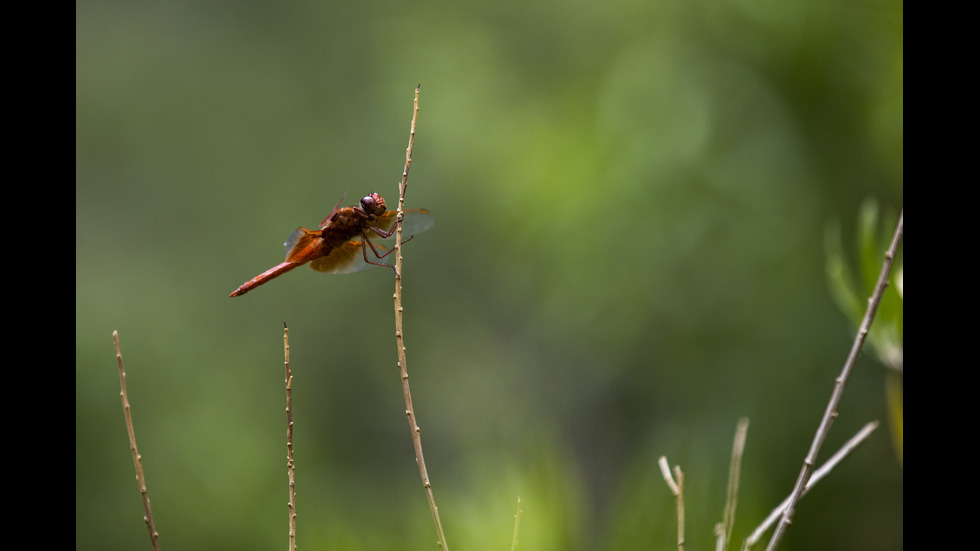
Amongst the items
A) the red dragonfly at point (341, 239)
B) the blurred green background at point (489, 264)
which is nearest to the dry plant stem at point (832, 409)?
the blurred green background at point (489, 264)

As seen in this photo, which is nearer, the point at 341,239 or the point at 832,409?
the point at 832,409

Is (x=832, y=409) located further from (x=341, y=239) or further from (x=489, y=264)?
(x=489, y=264)

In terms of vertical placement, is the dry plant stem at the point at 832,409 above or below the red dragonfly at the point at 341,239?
below

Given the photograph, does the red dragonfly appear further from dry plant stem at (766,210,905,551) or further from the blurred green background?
dry plant stem at (766,210,905,551)

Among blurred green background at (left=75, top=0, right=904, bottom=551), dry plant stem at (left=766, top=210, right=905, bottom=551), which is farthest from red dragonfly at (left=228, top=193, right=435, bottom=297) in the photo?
dry plant stem at (left=766, top=210, right=905, bottom=551)

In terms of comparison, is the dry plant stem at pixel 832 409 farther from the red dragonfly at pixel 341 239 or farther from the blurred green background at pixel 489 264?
the red dragonfly at pixel 341 239

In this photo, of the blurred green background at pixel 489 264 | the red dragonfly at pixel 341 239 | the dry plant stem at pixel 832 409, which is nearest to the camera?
the dry plant stem at pixel 832 409

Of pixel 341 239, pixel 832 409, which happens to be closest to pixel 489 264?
pixel 341 239
